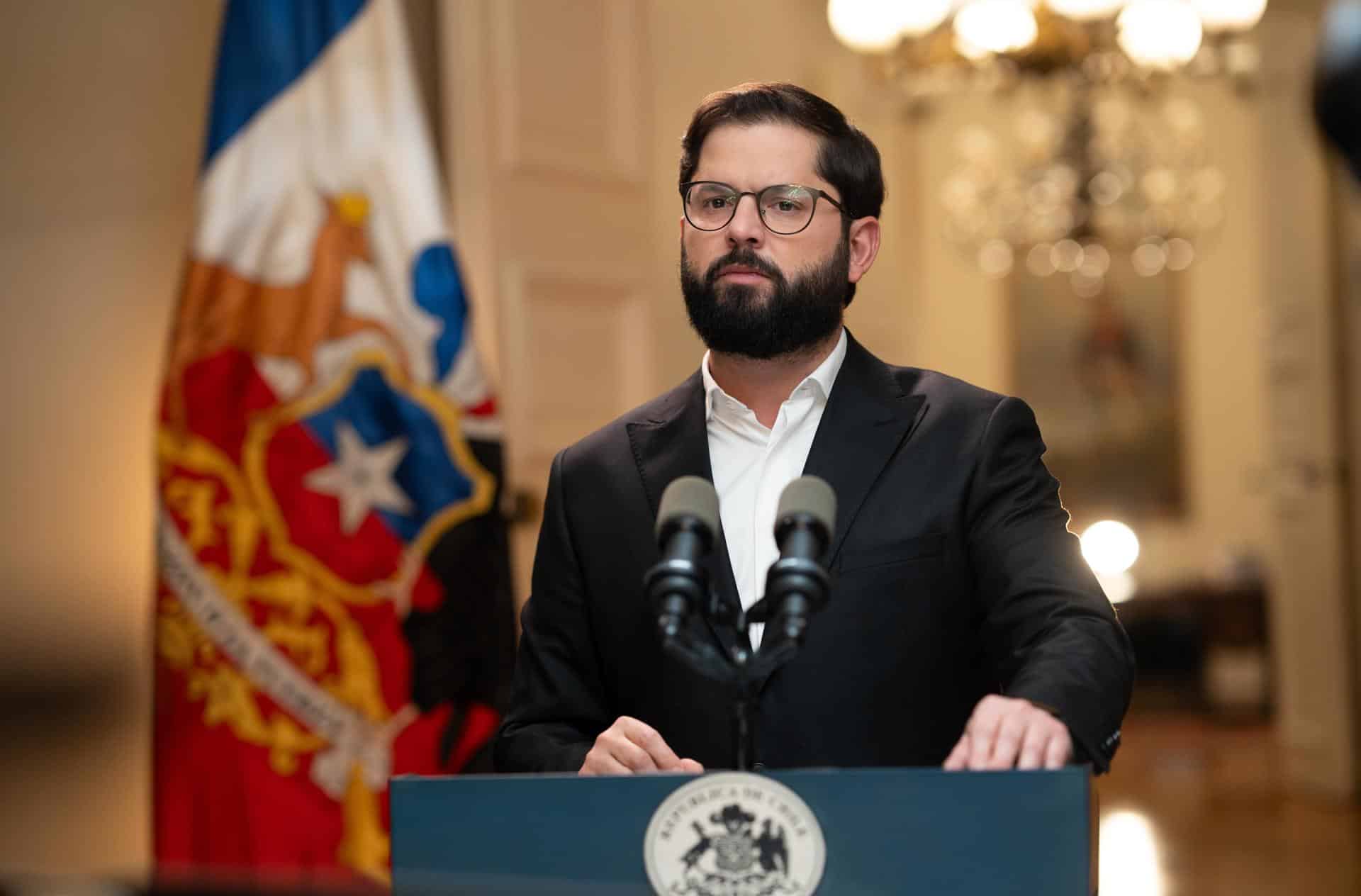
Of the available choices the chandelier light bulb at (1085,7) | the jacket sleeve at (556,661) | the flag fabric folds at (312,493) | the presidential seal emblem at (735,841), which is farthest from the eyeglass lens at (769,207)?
the chandelier light bulb at (1085,7)

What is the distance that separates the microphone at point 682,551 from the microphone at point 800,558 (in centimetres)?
5

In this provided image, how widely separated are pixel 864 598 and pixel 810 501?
441 millimetres

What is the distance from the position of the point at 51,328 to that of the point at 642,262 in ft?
4.54

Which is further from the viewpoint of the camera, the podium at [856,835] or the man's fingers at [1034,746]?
the man's fingers at [1034,746]

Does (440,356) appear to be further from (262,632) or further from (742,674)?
(742,674)

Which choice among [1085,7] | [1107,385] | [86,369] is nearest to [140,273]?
[86,369]

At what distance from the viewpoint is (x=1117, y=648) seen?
62.4 inches

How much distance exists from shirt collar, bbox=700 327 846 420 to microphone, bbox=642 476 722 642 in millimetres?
510

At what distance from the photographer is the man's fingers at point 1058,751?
1.40 metres

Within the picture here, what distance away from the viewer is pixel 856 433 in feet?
5.89

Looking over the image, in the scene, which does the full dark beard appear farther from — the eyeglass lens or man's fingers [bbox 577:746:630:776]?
man's fingers [bbox 577:746:630:776]

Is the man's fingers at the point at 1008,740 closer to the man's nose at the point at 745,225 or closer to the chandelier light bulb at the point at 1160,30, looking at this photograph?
the man's nose at the point at 745,225

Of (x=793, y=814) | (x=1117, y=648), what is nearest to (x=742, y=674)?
(x=793, y=814)

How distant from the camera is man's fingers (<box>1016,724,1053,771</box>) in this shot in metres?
1.38
